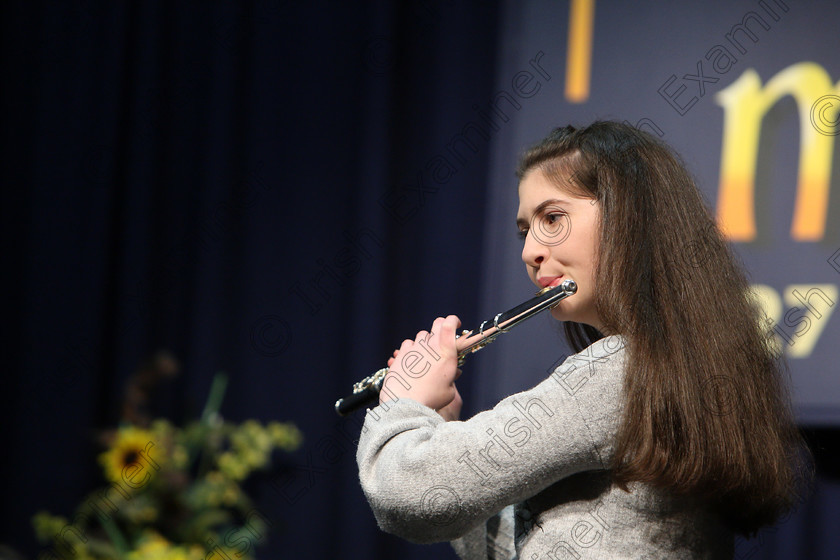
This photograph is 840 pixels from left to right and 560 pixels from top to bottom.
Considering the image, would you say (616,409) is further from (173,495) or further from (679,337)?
(173,495)

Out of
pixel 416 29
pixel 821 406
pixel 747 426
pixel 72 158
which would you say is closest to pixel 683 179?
pixel 747 426

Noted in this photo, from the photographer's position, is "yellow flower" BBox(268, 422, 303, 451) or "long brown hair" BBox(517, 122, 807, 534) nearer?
"long brown hair" BBox(517, 122, 807, 534)

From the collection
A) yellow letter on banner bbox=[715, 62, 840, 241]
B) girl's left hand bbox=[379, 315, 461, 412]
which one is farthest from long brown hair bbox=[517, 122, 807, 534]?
yellow letter on banner bbox=[715, 62, 840, 241]

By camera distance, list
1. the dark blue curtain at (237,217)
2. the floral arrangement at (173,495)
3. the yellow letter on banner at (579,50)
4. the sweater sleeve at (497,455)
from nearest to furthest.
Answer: the sweater sleeve at (497,455) → the floral arrangement at (173,495) → the yellow letter on banner at (579,50) → the dark blue curtain at (237,217)

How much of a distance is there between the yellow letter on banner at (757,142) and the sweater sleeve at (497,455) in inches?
34.4

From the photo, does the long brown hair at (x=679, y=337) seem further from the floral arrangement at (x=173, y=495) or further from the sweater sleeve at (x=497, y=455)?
the floral arrangement at (x=173, y=495)

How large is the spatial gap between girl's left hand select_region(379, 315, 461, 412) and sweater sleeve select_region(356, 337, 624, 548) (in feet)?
0.25

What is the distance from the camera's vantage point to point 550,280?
0.84 metres

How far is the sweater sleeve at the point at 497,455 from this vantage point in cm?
68

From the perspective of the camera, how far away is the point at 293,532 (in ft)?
5.57

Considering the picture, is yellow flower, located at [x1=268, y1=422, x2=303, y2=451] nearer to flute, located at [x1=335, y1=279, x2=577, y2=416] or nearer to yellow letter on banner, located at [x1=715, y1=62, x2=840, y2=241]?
flute, located at [x1=335, y1=279, x2=577, y2=416]

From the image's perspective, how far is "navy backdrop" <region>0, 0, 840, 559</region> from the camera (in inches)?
62.4

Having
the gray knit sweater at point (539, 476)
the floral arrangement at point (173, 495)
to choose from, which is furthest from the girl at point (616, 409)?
the floral arrangement at point (173, 495)

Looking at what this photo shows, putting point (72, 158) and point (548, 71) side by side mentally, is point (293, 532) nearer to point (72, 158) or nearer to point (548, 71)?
point (72, 158)
